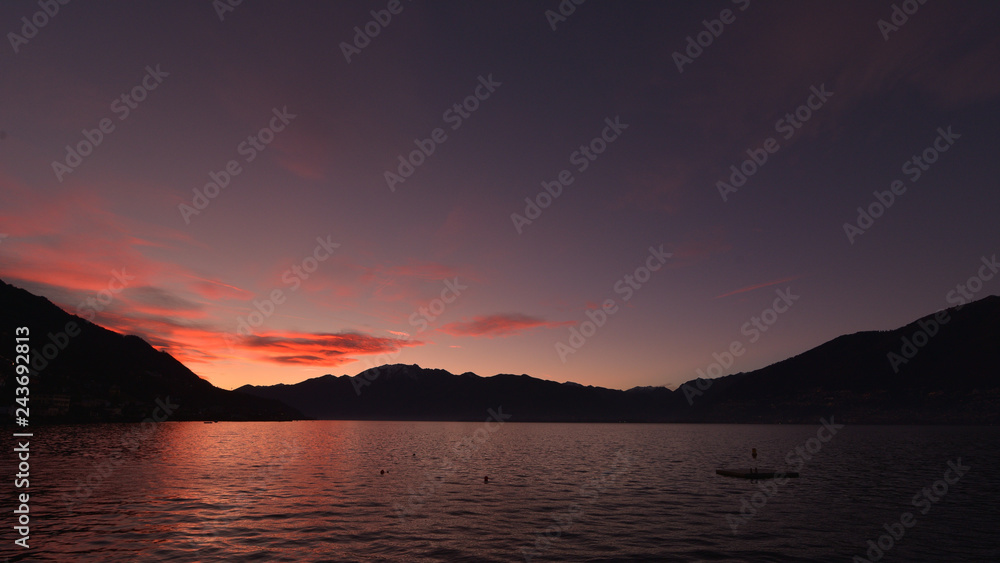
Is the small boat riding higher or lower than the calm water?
lower

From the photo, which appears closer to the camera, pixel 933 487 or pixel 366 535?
pixel 366 535

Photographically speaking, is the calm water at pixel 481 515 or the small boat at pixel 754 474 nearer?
the calm water at pixel 481 515

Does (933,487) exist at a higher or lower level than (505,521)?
lower

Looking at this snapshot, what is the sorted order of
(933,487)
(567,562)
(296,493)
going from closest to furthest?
1. (567,562)
2. (296,493)
3. (933,487)

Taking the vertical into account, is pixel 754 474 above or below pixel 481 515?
below

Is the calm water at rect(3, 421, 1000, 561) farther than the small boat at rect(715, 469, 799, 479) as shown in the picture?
No

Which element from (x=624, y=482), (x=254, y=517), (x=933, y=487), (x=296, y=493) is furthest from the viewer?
(x=624, y=482)

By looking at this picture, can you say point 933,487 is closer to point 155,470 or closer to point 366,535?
point 366,535

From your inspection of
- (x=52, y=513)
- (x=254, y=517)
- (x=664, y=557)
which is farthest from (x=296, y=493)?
(x=664, y=557)

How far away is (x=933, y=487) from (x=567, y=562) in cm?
6194

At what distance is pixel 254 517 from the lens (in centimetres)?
4256

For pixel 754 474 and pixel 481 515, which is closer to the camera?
pixel 481 515

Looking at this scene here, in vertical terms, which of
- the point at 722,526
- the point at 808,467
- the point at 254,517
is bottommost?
the point at 808,467

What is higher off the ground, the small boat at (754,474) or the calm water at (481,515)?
the calm water at (481,515)
